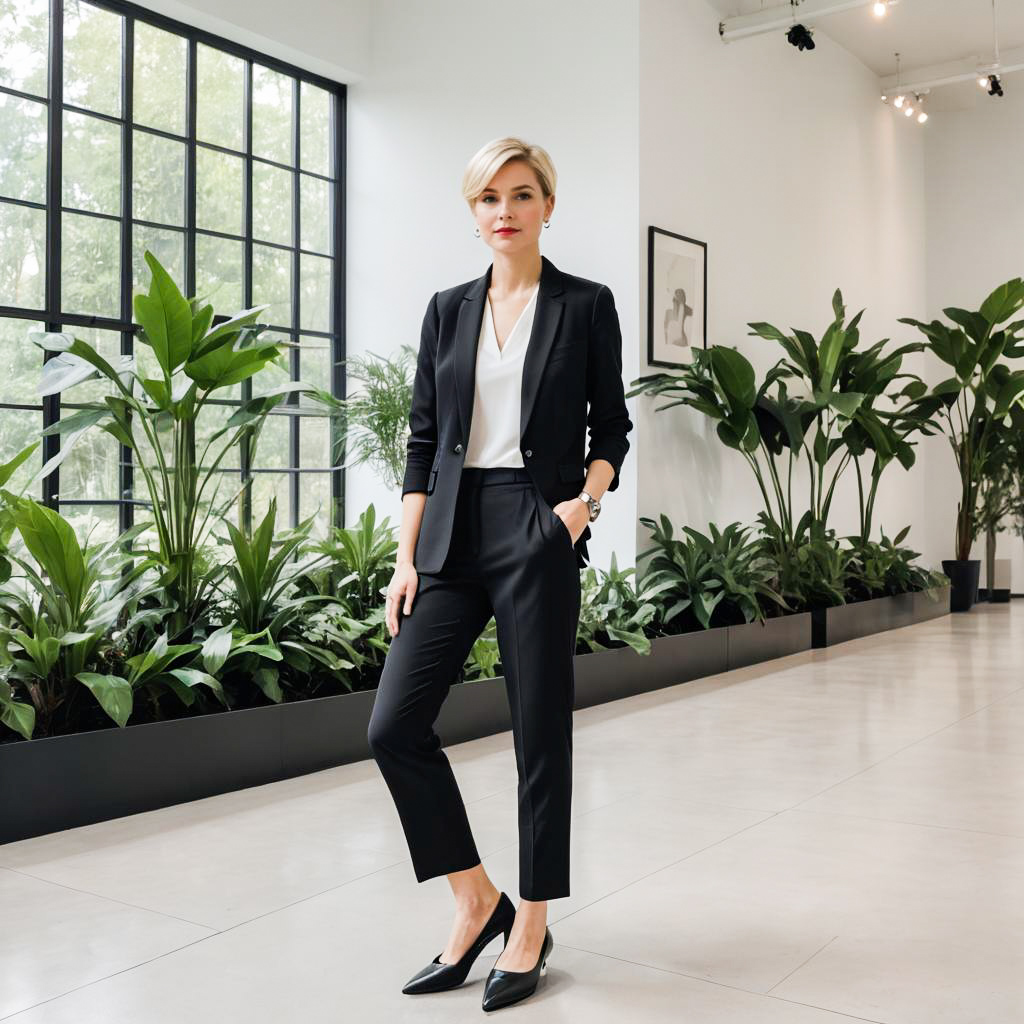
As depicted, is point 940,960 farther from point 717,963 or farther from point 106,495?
point 106,495

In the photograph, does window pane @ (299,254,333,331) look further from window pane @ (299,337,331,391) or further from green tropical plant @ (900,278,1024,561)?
green tropical plant @ (900,278,1024,561)

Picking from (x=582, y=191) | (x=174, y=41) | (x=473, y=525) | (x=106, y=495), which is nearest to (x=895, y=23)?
(x=582, y=191)

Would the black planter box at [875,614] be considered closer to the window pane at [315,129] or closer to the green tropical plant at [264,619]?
the green tropical plant at [264,619]

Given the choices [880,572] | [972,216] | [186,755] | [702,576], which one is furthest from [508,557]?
[972,216]

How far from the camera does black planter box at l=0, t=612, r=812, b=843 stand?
279cm

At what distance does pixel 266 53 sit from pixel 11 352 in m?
2.28

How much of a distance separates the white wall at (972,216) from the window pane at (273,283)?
5694 mm

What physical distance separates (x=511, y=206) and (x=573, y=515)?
0.52 m

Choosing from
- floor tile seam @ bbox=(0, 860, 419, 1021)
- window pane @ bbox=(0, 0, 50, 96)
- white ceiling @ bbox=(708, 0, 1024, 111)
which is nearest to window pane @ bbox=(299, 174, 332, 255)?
window pane @ bbox=(0, 0, 50, 96)

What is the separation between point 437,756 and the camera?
1.88 meters

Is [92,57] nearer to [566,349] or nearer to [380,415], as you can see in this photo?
[380,415]

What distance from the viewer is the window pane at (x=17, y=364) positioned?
5266 mm

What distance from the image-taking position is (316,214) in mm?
6840

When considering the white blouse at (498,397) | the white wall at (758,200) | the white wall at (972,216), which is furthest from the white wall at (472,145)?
the white wall at (972,216)
